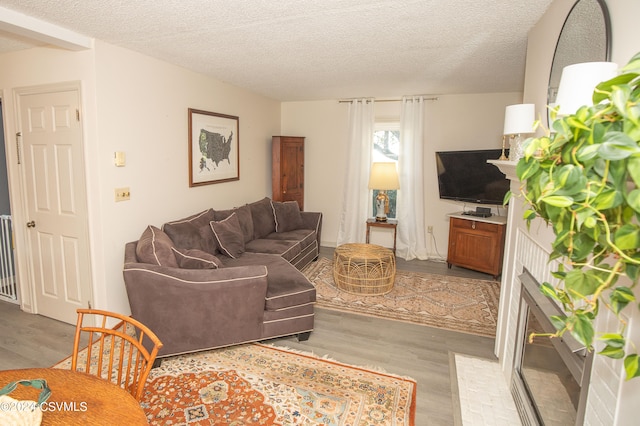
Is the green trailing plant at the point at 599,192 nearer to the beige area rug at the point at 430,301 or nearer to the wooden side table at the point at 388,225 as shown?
the beige area rug at the point at 430,301

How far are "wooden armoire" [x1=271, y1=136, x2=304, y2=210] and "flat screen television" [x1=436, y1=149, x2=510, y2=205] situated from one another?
7.28 feet

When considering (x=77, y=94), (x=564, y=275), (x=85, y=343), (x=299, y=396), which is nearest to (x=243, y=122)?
(x=77, y=94)

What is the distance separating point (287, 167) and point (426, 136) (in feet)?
7.33

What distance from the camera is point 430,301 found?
3758mm

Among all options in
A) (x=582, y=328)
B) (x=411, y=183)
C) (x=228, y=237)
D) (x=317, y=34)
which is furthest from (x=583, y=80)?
(x=411, y=183)

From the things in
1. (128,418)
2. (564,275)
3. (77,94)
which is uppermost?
(77,94)

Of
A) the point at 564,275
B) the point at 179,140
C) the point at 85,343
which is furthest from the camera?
the point at 179,140

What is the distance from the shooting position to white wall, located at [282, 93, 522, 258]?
4996mm

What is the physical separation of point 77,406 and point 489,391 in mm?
2296

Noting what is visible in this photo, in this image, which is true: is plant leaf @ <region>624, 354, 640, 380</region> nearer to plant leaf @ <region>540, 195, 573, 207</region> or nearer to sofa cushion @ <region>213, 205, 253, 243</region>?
plant leaf @ <region>540, 195, 573, 207</region>

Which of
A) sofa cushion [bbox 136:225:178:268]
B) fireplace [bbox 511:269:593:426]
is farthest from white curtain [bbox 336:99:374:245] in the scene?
fireplace [bbox 511:269:593:426]

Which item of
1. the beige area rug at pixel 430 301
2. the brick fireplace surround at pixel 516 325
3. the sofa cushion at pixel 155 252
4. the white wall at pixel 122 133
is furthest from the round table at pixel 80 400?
the beige area rug at pixel 430 301

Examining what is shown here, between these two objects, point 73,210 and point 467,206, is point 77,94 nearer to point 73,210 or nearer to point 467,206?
point 73,210

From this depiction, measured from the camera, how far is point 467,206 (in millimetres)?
5199
